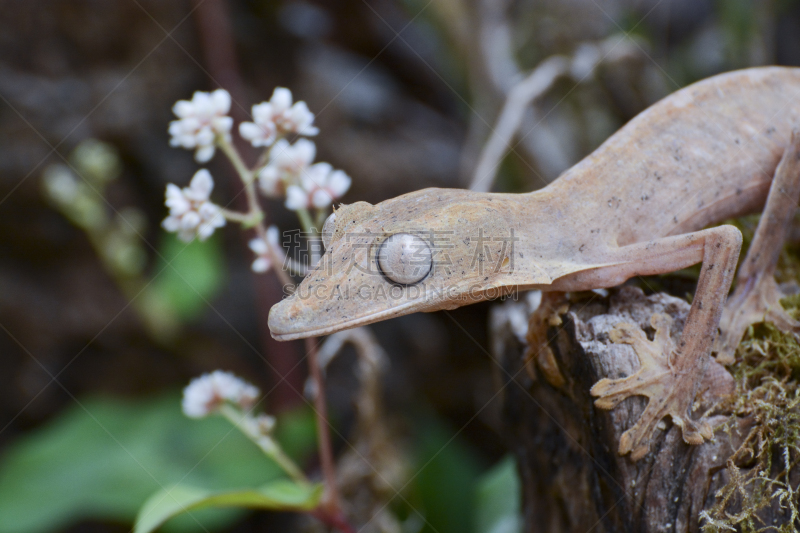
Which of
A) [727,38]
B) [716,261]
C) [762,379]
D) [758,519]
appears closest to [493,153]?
[716,261]

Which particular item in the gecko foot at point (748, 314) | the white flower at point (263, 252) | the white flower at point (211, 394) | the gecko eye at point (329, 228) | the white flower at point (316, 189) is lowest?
the gecko foot at point (748, 314)

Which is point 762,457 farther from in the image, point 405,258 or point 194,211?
point 194,211

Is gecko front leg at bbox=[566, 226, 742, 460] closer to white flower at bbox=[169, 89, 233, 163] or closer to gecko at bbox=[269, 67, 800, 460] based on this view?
gecko at bbox=[269, 67, 800, 460]

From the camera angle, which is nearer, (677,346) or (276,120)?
(677,346)

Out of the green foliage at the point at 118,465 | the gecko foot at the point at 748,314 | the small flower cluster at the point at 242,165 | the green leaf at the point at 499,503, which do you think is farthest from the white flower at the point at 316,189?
the green foliage at the point at 118,465

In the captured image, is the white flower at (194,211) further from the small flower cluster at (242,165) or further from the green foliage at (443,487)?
the green foliage at (443,487)

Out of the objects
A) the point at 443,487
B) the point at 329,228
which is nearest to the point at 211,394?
the point at 329,228
